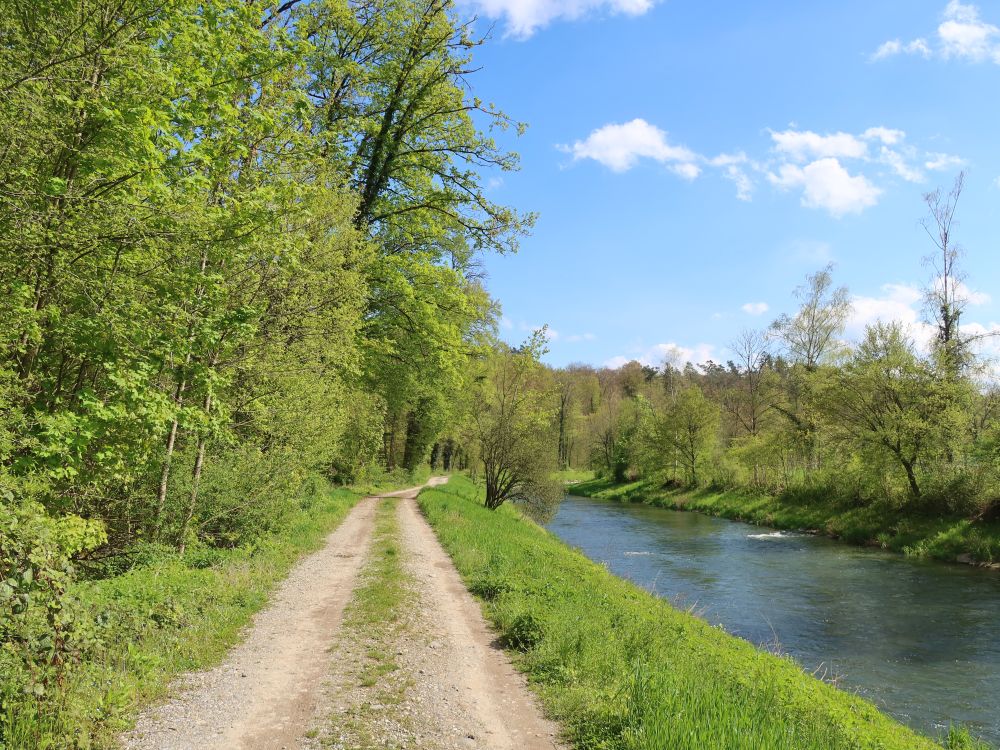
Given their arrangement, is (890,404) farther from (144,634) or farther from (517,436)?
(144,634)

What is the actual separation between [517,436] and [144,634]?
20.4 metres

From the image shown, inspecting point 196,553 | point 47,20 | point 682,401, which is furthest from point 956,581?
point 682,401

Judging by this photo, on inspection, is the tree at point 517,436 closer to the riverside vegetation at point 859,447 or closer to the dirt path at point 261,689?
the riverside vegetation at point 859,447

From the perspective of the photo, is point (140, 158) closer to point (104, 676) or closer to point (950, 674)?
point (104, 676)

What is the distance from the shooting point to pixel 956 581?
1950 centimetres

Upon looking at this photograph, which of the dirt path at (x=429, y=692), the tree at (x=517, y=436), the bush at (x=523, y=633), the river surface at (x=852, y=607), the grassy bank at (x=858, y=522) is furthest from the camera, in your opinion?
the tree at (x=517, y=436)

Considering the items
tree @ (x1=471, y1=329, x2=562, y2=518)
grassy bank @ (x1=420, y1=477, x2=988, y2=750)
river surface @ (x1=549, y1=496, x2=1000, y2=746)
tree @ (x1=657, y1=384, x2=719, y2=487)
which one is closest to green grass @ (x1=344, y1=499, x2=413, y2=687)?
grassy bank @ (x1=420, y1=477, x2=988, y2=750)

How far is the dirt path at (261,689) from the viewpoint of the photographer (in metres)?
5.29

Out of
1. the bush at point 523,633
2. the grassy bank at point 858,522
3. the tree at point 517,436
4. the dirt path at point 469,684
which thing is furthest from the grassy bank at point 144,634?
the grassy bank at point 858,522

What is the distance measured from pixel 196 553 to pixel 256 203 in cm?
658

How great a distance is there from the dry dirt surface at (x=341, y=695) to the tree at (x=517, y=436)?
664 inches

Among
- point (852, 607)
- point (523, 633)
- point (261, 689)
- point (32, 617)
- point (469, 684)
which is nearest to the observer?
point (32, 617)

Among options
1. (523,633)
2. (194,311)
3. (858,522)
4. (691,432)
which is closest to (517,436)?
(858,522)

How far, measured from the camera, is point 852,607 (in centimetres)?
1628
